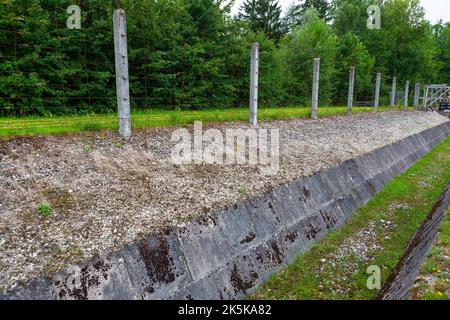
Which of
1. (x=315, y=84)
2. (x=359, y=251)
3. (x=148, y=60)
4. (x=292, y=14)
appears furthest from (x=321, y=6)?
(x=359, y=251)

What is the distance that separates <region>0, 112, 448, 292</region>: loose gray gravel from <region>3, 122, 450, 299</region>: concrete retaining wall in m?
0.20

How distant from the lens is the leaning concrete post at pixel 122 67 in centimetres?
699

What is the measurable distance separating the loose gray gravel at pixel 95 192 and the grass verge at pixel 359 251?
1669 millimetres

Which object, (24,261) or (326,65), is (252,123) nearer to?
(24,261)

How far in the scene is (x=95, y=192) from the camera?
17.9 ft

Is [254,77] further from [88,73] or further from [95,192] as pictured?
[95,192]

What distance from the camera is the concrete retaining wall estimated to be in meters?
4.10

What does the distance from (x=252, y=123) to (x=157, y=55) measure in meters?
5.84
